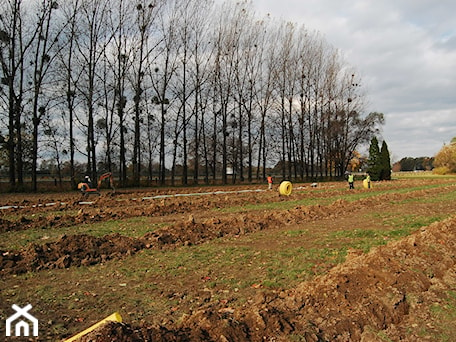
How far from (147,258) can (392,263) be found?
14.7ft

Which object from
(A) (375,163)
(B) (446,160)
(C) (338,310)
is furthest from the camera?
(B) (446,160)

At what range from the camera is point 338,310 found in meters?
4.45

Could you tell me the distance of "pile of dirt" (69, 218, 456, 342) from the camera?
3.69 meters

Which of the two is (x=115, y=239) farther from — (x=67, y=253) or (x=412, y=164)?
(x=412, y=164)

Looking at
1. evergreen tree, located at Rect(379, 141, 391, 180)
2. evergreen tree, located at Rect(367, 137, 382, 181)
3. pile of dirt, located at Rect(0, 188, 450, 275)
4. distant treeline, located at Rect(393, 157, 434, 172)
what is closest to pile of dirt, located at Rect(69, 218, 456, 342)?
pile of dirt, located at Rect(0, 188, 450, 275)

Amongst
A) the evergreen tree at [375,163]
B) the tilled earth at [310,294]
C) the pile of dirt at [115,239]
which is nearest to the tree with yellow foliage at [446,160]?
the evergreen tree at [375,163]

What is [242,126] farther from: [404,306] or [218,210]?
[404,306]

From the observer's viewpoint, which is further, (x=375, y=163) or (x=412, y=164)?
(x=412, y=164)

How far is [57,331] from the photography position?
422 cm

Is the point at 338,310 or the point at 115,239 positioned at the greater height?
the point at 115,239

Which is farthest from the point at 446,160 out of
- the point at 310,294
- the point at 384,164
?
the point at 310,294

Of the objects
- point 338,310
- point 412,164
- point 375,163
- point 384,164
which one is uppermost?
point 412,164

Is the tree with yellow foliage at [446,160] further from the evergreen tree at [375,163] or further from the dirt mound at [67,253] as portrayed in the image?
the dirt mound at [67,253]

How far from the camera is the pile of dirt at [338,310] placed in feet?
12.1
